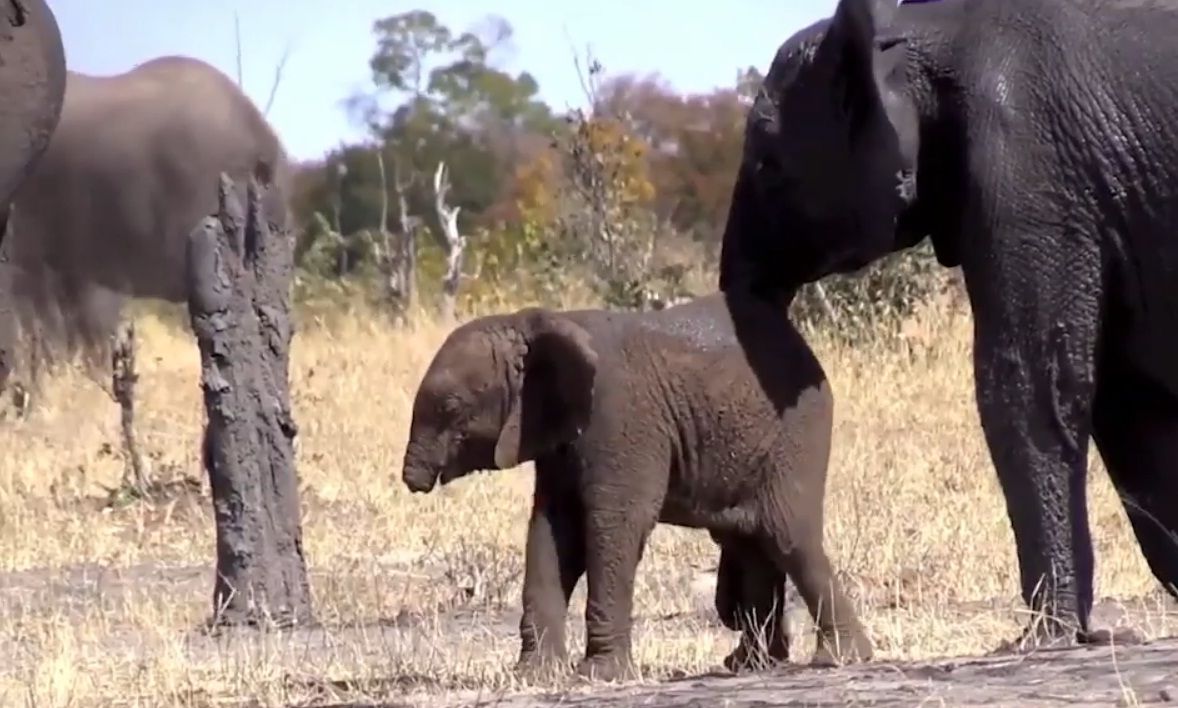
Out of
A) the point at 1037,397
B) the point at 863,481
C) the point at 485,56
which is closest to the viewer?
the point at 1037,397

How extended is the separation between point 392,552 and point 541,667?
15.9 ft

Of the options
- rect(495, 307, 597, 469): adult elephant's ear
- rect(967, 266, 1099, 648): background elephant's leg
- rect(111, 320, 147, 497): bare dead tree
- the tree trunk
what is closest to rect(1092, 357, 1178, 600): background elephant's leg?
rect(967, 266, 1099, 648): background elephant's leg

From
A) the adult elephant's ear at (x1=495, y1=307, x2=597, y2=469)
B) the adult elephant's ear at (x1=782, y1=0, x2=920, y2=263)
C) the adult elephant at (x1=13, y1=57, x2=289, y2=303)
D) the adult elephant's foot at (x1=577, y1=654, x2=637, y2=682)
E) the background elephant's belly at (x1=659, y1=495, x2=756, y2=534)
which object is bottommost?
the adult elephant's foot at (x1=577, y1=654, x2=637, y2=682)

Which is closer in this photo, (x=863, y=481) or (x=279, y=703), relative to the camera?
(x=279, y=703)

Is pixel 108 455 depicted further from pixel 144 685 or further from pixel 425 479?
pixel 425 479

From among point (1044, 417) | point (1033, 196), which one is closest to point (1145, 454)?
point (1044, 417)

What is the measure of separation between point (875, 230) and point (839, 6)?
2.10ft

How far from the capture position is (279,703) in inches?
263

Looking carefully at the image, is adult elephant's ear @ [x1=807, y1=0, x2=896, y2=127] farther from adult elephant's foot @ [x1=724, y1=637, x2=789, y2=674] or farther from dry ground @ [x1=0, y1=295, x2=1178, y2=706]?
dry ground @ [x1=0, y1=295, x2=1178, y2=706]

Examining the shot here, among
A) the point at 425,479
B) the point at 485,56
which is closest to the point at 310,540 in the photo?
the point at 425,479

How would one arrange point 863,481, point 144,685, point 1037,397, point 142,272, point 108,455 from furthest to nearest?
point 142,272 < point 108,455 < point 863,481 < point 144,685 < point 1037,397

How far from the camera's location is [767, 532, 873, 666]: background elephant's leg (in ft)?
22.0

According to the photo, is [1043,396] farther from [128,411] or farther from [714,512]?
[128,411]

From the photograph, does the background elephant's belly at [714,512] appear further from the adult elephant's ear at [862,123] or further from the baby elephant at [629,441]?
the adult elephant's ear at [862,123]
